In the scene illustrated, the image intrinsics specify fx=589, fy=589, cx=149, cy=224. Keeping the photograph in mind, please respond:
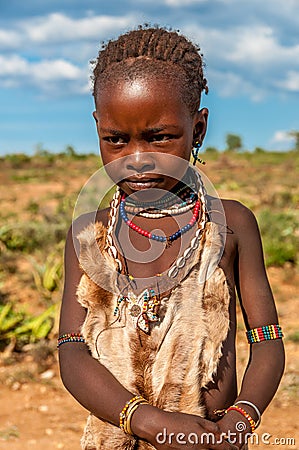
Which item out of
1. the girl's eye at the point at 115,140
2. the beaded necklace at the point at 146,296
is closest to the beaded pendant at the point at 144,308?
the beaded necklace at the point at 146,296

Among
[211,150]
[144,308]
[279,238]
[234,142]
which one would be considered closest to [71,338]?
[144,308]

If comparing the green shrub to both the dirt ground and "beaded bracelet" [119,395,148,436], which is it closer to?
the dirt ground

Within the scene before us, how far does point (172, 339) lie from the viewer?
1.43m

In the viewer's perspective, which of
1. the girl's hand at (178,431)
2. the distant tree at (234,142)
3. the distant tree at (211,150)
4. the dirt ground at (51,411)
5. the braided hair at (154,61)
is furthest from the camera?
the distant tree at (234,142)

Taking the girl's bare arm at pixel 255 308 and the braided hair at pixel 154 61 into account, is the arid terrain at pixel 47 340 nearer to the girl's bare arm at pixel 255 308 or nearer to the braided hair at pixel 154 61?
the girl's bare arm at pixel 255 308

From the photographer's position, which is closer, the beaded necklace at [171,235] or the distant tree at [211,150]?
the beaded necklace at [171,235]

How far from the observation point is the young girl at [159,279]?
1.35 metres

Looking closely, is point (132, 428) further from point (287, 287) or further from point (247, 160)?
point (247, 160)

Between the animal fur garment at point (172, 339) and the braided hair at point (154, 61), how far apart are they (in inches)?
14.9

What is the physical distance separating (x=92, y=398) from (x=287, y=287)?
17.6 ft

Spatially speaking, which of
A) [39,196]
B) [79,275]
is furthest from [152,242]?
[39,196]

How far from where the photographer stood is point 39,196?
1391cm

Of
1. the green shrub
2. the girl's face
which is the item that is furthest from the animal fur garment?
the green shrub

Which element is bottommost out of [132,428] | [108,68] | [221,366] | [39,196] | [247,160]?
[132,428]
